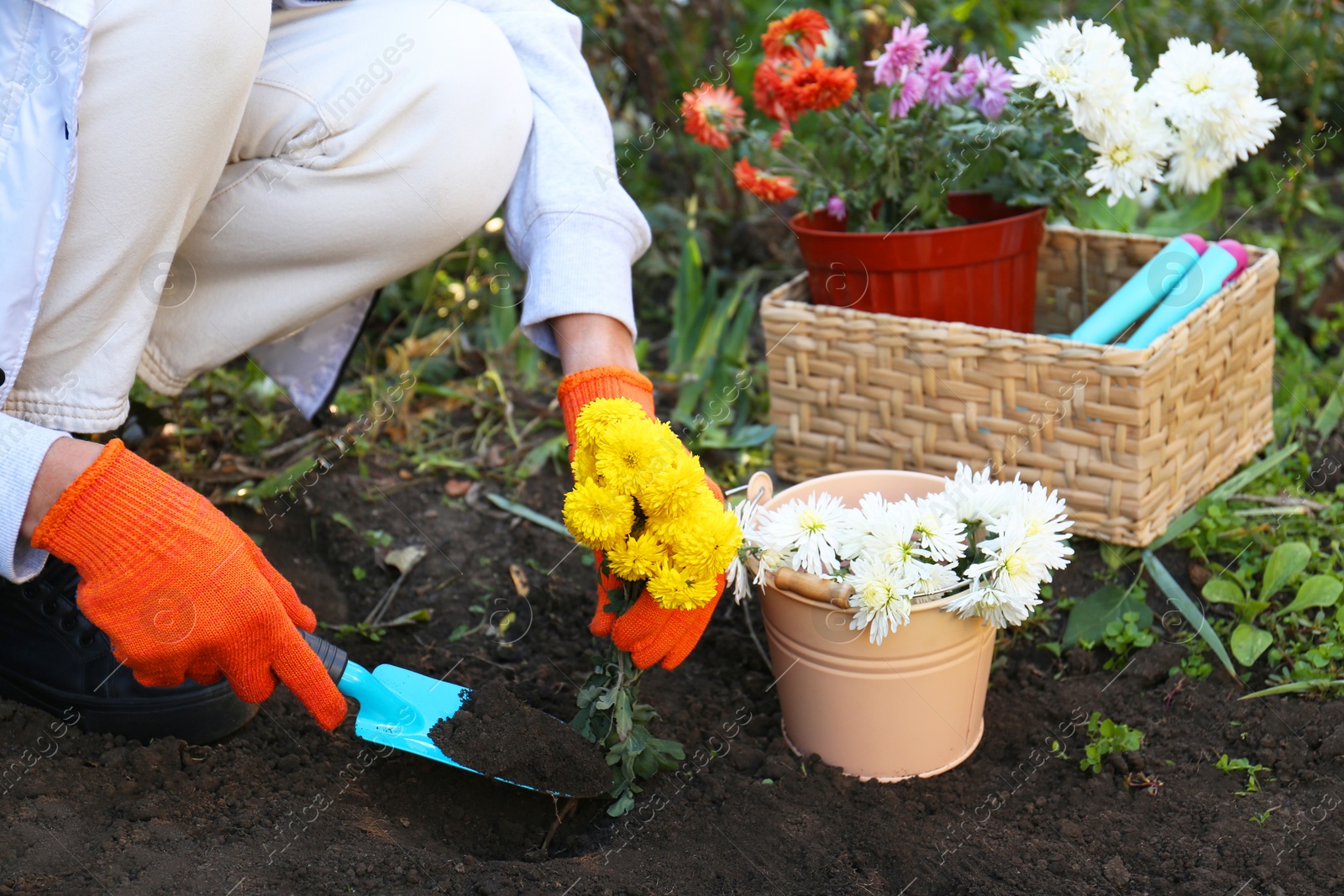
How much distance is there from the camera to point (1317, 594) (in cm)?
154

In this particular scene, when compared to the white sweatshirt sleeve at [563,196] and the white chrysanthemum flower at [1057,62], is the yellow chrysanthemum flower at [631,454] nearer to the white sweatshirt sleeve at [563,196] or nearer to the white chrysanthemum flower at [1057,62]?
the white sweatshirt sleeve at [563,196]

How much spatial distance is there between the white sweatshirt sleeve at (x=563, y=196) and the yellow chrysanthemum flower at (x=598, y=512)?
12.5 inches

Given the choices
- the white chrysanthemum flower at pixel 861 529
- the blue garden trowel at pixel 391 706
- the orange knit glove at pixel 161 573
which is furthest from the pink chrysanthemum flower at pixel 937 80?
the orange knit glove at pixel 161 573

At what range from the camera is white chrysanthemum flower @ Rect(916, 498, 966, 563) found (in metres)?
1.25

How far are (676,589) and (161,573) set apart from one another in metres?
0.51

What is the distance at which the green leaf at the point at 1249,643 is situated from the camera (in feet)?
4.94

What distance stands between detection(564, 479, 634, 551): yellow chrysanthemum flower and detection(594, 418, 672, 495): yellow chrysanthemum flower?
0.01 metres

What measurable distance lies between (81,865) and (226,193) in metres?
0.85

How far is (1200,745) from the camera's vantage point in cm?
140

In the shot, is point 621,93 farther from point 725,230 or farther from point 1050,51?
point 1050,51

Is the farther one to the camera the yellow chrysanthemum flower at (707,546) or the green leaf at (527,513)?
the green leaf at (527,513)

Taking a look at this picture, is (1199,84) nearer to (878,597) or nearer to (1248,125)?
(1248,125)

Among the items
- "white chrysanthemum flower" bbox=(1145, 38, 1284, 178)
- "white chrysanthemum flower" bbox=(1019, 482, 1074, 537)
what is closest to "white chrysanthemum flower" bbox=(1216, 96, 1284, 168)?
"white chrysanthemum flower" bbox=(1145, 38, 1284, 178)

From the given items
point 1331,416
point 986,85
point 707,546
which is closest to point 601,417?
point 707,546
